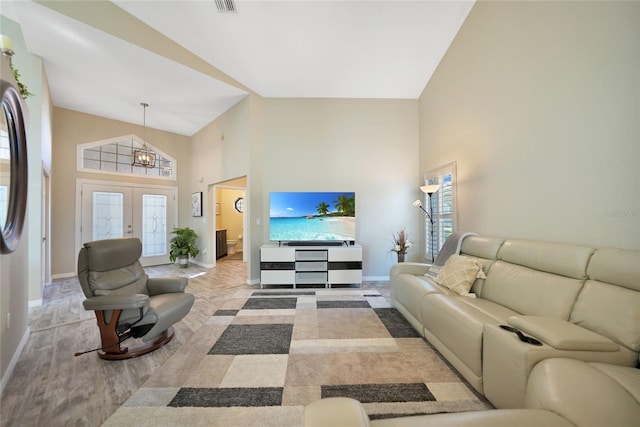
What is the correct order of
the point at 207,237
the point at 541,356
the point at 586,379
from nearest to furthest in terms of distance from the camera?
the point at 586,379 < the point at 541,356 < the point at 207,237

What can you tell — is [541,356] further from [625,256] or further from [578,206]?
[578,206]

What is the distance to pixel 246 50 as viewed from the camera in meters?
3.22

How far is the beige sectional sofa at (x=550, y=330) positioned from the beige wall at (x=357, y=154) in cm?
218

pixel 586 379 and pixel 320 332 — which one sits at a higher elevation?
pixel 586 379

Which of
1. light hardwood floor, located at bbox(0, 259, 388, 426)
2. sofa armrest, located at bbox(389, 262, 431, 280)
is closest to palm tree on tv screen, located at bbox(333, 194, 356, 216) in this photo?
sofa armrest, located at bbox(389, 262, 431, 280)

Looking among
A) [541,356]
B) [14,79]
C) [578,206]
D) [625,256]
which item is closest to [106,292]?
[14,79]

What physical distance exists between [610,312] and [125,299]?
126 inches

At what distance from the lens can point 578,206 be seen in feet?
5.61

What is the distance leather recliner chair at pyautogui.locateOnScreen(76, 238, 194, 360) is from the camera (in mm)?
1847

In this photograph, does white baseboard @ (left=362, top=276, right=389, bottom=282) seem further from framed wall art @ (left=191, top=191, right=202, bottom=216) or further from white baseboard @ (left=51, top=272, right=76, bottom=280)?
white baseboard @ (left=51, top=272, right=76, bottom=280)

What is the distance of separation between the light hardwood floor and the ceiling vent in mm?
3598

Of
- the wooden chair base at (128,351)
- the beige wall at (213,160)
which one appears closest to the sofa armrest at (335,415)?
the wooden chair base at (128,351)

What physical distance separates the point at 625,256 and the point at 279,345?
2450 millimetres

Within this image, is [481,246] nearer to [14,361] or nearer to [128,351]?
[128,351]
